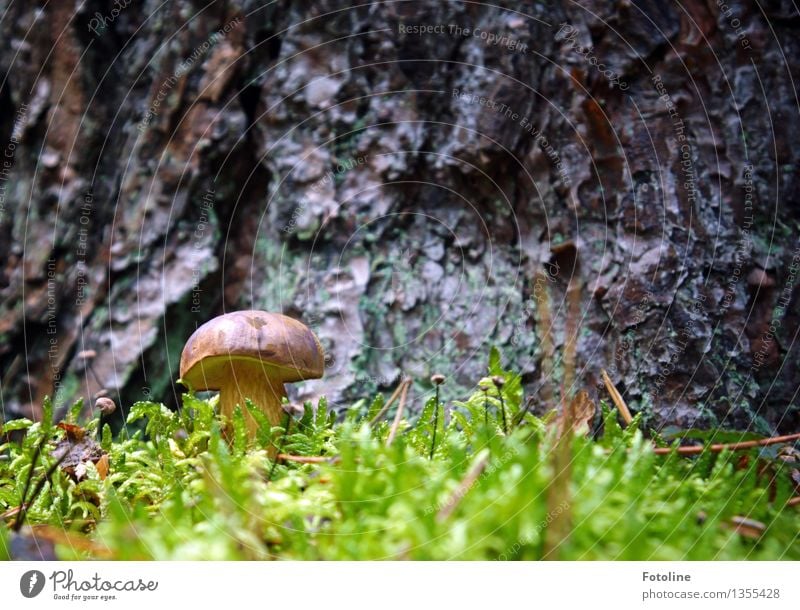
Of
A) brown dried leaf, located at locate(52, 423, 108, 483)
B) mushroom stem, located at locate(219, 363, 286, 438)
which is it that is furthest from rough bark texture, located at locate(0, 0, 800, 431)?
brown dried leaf, located at locate(52, 423, 108, 483)

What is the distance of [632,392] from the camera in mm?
875

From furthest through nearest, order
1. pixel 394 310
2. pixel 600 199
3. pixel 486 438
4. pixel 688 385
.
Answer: pixel 394 310 → pixel 600 199 → pixel 688 385 → pixel 486 438

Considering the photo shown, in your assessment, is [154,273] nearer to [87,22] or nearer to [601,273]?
[87,22]

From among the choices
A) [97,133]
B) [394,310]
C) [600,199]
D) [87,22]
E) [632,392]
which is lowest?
[632,392]

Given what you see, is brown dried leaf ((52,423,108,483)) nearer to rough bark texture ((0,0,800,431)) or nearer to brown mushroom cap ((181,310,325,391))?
brown mushroom cap ((181,310,325,391))

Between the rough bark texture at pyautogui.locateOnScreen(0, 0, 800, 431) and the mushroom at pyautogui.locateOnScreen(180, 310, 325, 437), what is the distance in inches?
11.0

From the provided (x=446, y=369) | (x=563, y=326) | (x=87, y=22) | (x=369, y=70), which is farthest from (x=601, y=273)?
Result: (x=87, y=22)

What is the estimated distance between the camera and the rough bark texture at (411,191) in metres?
0.90

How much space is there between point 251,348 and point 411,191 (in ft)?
1.68

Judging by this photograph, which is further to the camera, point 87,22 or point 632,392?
point 87,22

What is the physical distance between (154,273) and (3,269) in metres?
0.28
